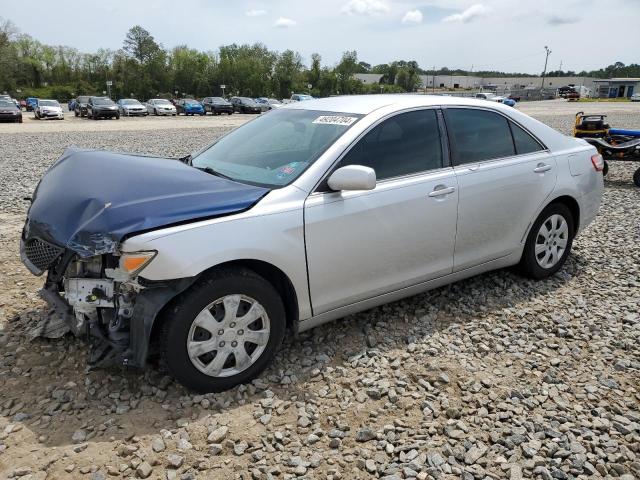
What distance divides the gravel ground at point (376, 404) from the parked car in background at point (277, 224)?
0.31m

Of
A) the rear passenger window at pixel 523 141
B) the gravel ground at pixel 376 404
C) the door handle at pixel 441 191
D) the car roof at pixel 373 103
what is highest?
the car roof at pixel 373 103

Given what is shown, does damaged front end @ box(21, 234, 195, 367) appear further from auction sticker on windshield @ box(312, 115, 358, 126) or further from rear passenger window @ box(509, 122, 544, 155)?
rear passenger window @ box(509, 122, 544, 155)

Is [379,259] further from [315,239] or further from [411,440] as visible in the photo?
[411,440]

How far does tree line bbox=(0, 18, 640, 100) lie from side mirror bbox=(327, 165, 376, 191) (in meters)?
77.0

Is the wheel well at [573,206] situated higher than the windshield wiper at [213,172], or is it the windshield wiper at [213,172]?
the windshield wiper at [213,172]

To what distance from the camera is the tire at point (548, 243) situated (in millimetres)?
4652

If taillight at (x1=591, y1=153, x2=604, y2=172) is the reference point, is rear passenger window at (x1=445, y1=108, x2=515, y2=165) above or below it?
above

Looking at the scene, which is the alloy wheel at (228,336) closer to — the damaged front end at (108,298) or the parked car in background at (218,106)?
the damaged front end at (108,298)

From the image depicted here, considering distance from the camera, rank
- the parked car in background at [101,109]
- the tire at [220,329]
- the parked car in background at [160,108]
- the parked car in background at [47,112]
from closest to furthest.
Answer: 1. the tire at [220,329]
2. the parked car in background at [47,112]
3. the parked car in background at [101,109]
4. the parked car in background at [160,108]

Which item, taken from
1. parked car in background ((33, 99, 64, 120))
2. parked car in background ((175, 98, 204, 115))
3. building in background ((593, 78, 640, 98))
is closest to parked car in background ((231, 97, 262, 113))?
parked car in background ((175, 98, 204, 115))

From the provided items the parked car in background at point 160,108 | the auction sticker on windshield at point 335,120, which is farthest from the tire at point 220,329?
the parked car in background at point 160,108

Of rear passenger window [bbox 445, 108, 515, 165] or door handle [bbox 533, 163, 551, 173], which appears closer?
rear passenger window [bbox 445, 108, 515, 165]

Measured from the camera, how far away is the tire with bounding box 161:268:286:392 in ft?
9.32

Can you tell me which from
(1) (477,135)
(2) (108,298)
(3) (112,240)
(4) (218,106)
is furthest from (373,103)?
(4) (218,106)
